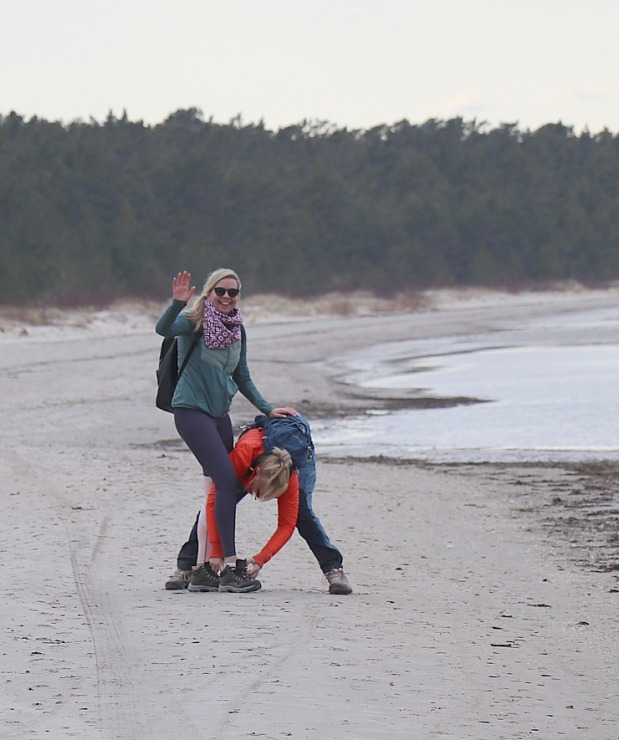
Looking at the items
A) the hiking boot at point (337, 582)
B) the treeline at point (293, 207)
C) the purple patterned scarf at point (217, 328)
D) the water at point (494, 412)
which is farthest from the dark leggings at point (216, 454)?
the treeline at point (293, 207)

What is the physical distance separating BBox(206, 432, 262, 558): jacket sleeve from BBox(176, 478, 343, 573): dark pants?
0.15 metres

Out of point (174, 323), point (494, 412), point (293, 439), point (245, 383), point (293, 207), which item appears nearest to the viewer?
point (174, 323)

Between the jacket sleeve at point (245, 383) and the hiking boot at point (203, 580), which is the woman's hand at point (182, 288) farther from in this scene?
the hiking boot at point (203, 580)

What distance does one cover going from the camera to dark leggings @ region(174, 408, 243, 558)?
657cm

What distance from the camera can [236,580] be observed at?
6.79 m

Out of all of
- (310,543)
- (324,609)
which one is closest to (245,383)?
(310,543)

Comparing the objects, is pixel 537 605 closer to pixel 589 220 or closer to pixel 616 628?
pixel 616 628

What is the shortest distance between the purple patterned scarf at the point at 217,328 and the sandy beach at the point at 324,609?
1.27 meters

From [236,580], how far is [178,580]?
1.06 feet

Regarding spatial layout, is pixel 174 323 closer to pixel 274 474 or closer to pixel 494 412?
pixel 274 474

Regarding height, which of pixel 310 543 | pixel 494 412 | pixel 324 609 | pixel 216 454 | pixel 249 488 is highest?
pixel 216 454

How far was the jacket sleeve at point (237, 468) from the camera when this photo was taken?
6.75 metres

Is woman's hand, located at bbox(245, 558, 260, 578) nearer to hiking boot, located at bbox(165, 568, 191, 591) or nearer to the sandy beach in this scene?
the sandy beach

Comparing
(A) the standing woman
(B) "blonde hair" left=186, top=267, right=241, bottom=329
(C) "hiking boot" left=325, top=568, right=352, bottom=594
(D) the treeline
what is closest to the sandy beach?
(C) "hiking boot" left=325, top=568, right=352, bottom=594
